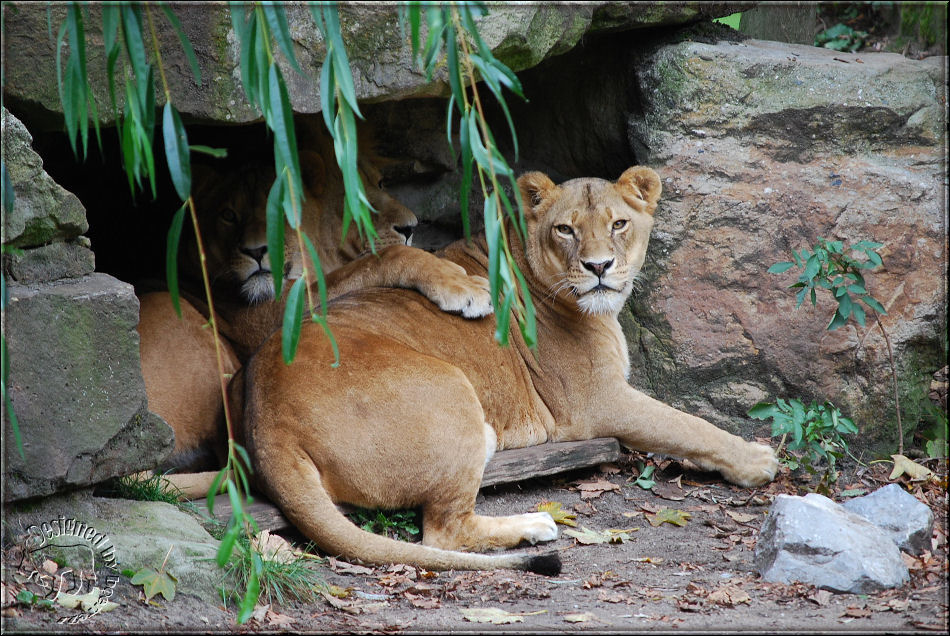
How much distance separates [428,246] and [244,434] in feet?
9.72

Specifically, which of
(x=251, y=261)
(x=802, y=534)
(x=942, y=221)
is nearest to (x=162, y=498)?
(x=251, y=261)

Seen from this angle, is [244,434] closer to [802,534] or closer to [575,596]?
[575,596]

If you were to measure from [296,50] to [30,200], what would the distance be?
1635mm

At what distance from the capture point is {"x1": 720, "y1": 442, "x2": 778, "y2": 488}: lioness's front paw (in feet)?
18.9

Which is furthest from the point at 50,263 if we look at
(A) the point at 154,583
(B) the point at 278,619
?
(B) the point at 278,619

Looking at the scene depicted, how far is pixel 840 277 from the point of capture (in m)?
5.60

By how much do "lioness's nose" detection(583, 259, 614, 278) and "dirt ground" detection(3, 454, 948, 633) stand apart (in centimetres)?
135

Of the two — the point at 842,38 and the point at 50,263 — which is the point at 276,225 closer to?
the point at 50,263

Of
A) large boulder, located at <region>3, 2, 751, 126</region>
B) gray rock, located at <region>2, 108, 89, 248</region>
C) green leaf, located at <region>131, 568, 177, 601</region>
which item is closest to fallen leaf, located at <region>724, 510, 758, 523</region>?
large boulder, located at <region>3, 2, 751, 126</region>

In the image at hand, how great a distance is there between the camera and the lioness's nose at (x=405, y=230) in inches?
251

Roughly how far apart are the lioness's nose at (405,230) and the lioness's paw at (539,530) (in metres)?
2.26

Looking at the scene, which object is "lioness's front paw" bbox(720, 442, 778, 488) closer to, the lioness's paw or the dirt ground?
the dirt ground

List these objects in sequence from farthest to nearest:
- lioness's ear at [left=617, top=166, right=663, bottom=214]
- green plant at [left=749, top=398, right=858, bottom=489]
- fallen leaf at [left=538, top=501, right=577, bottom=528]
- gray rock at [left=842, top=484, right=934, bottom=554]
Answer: lioness's ear at [left=617, top=166, right=663, bottom=214] < green plant at [left=749, top=398, right=858, bottom=489] < fallen leaf at [left=538, top=501, right=577, bottom=528] < gray rock at [left=842, top=484, right=934, bottom=554]

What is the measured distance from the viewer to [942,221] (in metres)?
6.08
